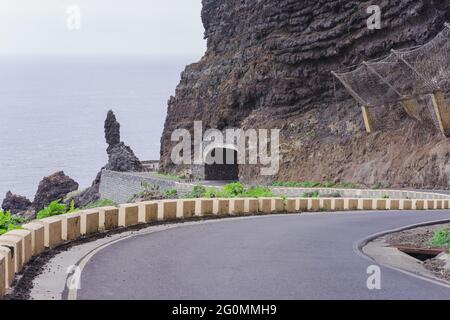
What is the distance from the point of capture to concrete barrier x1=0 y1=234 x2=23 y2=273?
14.5m

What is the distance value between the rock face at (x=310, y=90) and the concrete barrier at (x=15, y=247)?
34.1m

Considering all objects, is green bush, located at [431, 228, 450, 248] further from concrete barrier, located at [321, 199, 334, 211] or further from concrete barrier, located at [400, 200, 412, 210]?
concrete barrier, located at [400, 200, 412, 210]

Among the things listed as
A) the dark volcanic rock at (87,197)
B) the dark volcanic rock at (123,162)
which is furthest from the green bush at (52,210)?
the dark volcanic rock at (123,162)

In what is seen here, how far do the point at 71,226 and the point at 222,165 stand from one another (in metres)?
48.4

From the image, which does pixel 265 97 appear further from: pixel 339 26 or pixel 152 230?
pixel 152 230

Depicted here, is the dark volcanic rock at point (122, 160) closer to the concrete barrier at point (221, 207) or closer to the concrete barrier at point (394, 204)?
the concrete barrier at point (394, 204)

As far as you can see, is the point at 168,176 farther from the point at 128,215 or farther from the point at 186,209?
the point at 128,215

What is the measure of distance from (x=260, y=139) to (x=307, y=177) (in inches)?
241

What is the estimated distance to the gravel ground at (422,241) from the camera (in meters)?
17.0

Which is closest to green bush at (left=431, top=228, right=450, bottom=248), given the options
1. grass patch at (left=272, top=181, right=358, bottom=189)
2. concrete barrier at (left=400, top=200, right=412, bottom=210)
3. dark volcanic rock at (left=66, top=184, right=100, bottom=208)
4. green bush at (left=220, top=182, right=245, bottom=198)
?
green bush at (left=220, top=182, right=245, bottom=198)

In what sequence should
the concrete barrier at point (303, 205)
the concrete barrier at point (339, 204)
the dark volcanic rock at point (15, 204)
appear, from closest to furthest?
1. the concrete barrier at point (303, 205)
2. the concrete barrier at point (339, 204)
3. the dark volcanic rock at point (15, 204)

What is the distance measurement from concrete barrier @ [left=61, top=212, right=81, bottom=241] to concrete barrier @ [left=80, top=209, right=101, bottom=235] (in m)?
0.22

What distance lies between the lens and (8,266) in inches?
540
